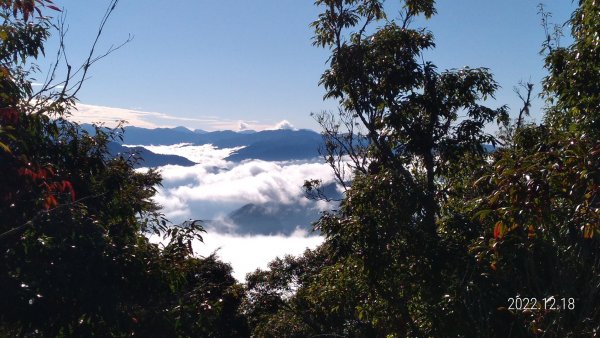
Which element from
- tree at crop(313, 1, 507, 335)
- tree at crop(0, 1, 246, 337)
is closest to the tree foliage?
tree at crop(313, 1, 507, 335)

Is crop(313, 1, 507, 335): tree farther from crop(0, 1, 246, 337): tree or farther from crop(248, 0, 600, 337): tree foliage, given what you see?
crop(0, 1, 246, 337): tree

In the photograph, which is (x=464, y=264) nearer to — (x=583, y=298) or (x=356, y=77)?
(x=583, y=298)

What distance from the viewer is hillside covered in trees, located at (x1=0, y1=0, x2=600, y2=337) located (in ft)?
11.2

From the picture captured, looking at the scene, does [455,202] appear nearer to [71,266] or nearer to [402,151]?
[402,151]

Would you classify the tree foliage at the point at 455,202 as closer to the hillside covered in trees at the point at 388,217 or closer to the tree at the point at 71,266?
the hillside covered in trees at the point at 388,217

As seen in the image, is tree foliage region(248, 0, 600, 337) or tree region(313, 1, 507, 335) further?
tree region(313, 1, 507, 335)

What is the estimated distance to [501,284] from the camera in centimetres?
507

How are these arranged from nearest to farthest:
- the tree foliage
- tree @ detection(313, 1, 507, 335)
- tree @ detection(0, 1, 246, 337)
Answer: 1. the tree foliage
2. tree @ detection(0, 1, 246, 337)
3. tree @ detection(313, 1, 507, 335)

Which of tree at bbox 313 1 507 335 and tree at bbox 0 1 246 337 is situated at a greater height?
tree at bbox 313 1 507 335

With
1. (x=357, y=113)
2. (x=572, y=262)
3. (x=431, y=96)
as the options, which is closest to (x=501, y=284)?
(x=572, y=262)

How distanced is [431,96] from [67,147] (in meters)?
5.60

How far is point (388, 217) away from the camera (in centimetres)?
656

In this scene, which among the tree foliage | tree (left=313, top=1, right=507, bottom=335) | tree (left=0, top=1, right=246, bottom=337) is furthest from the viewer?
tree (left=313, top=1, right=507, bottom=335)

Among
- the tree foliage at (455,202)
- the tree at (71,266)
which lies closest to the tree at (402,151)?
the tree foliage at (455,202)
